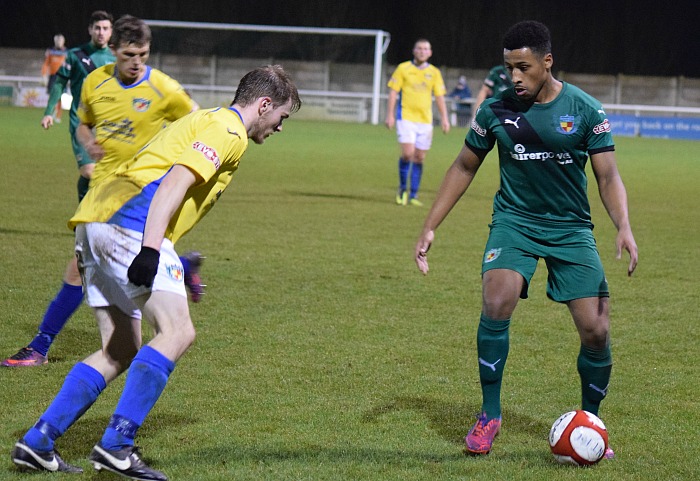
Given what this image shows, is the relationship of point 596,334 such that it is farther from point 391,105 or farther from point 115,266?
point 391,105

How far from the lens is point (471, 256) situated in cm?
996

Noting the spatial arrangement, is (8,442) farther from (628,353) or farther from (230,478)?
(628,353)

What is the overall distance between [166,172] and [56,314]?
7.04 feet

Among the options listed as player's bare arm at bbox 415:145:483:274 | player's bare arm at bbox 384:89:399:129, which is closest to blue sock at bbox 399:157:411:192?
player's bare arm at bbox 384:89:399:129

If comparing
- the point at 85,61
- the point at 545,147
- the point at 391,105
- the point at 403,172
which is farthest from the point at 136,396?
the point at 391,105

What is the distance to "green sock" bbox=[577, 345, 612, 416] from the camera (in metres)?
4.53

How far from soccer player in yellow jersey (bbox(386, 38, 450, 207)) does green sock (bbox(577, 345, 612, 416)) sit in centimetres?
957

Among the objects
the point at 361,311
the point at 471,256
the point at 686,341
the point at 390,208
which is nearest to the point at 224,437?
the point at 361,311

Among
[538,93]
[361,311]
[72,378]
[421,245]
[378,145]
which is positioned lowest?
[378,145]

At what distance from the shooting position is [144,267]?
3469 mm

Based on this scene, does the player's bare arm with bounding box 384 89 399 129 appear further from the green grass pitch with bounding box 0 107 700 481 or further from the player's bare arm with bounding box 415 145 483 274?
the player's bare arm with bounding box 415 145 483 274

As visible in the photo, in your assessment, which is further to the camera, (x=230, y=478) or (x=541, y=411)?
(x=541, y=411)

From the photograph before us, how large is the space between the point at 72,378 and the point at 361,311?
11.7 ft

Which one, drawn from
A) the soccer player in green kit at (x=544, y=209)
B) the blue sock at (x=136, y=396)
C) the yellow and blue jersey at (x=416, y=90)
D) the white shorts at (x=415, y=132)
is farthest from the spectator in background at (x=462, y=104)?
the blue sock at (x=136, y=396)
